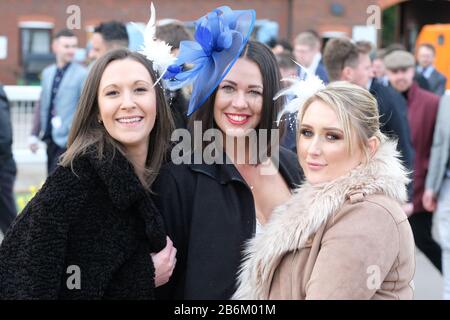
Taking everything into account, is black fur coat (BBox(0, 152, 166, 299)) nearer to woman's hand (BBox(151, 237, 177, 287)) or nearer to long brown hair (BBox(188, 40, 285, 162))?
woman's hand (BBox(151, 237, 177, 287))

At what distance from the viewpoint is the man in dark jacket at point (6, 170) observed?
18.3ft

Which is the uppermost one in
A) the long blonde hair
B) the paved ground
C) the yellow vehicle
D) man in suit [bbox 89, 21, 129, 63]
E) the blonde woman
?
the yellow vehicle

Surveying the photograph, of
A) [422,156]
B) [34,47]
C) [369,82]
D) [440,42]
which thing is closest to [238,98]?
[369,82]

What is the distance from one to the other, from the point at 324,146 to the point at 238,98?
658 millimetres

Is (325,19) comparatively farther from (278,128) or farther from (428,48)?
(278,128)

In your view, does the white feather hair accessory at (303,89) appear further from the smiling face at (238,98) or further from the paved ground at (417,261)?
the paved ground at (417,261)

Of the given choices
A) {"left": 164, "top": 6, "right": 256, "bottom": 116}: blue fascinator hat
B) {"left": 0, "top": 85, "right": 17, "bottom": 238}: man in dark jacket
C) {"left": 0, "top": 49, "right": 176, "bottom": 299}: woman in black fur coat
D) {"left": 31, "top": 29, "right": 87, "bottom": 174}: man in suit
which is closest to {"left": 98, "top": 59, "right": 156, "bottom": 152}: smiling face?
{"left": 0, "top": 49, "right": 176, "bottom": 299}: woman in black fur coat

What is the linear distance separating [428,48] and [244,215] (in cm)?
A: 949

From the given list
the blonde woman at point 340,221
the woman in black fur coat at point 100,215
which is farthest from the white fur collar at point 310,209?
the woman in black fur coat at point 100,215

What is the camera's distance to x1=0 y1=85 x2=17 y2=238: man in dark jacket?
5.58m

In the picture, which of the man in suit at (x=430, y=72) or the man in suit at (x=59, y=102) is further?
the man in suit at (x=430, y=72)

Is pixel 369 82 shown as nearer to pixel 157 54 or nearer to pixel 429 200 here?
pixel 429 200

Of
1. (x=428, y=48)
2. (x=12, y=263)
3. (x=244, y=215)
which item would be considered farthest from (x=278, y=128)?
(x=428, y=48)

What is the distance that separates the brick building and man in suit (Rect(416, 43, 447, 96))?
11347mm
